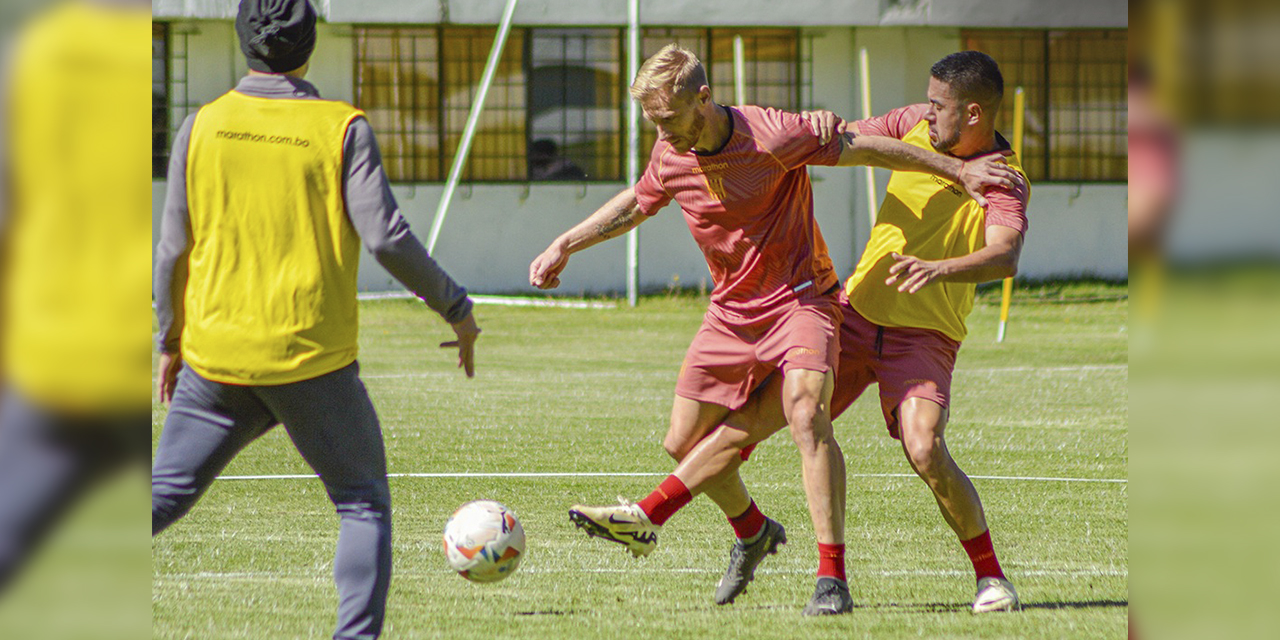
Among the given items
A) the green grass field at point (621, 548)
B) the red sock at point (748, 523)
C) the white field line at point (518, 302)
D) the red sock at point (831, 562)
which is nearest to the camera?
the green grass field at point (621, 548)

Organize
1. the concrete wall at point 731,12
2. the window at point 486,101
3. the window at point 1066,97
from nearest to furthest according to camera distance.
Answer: the concrete wall at point 731,12
the window at point 486,101
the window at point 1066,97

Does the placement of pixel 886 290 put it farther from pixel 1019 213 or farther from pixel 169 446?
pixel 169 446

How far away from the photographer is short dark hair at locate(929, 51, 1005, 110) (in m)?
5.76

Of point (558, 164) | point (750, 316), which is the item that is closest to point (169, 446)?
point (750, 316)

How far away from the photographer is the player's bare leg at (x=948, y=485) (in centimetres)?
556

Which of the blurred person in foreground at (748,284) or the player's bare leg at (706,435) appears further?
the player's bare leg at (706,435)

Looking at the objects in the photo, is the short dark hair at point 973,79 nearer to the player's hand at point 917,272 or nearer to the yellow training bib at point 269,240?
the player's hand at point 917,272

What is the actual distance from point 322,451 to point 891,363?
8.28 feet

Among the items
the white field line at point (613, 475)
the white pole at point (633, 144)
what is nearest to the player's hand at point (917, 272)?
the white field line at point (613, 475)

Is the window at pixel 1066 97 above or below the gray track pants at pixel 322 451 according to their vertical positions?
above

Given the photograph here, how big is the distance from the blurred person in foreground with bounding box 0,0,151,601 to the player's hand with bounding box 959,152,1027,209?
4.24m

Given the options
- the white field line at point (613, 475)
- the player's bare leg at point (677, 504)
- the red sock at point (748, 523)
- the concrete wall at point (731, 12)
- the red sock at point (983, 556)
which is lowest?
the white field line at point (613, 475)

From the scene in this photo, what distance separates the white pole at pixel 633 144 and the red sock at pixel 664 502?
51.0 feet

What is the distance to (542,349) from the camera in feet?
58.8
